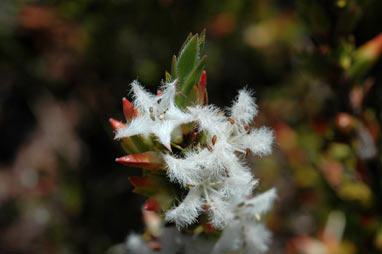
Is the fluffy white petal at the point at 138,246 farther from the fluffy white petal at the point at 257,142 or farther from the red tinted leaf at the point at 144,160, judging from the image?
the fluffy white petal at the point at 257,142

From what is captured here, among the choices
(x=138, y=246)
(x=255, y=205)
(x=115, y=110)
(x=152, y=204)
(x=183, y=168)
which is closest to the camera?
(x=183, y=168)

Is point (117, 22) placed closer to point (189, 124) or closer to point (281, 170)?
point (281, 170)

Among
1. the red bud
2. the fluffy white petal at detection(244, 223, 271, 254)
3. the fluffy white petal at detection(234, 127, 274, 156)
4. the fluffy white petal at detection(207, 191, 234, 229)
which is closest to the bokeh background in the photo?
the fluffy white petal at detection(244, 223, 271, 254)

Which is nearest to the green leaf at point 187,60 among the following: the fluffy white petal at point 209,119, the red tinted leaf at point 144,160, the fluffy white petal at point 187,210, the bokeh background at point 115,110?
the fluffy white petal at point 209,119

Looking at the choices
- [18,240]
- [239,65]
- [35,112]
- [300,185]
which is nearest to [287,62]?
[239,65]

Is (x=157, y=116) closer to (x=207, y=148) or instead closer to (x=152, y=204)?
(x=207, y=148)

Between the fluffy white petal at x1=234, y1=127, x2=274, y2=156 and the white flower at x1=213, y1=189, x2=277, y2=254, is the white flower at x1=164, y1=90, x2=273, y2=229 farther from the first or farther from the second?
the white flower at x1=213, y1=189, x2=277, y2=254

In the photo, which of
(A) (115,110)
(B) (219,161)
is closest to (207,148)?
(B) (219,161)
